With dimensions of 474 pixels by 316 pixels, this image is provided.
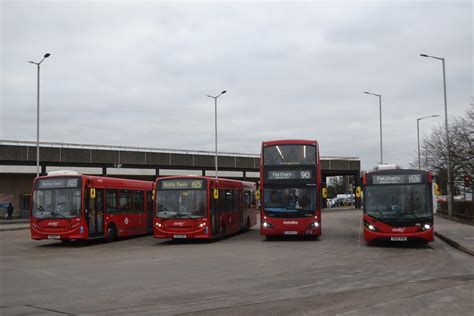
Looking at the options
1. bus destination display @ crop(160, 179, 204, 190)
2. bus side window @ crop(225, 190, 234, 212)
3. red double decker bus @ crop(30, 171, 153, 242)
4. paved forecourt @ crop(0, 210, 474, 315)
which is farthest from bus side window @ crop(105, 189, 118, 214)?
bus side window @ crop(225, 190, 234, 212)

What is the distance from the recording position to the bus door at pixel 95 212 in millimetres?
21406

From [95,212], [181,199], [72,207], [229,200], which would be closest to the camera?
[72,207]

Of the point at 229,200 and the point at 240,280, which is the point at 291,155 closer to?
the point at 229,200

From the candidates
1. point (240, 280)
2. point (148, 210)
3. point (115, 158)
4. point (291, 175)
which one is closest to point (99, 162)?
point (115, 158)

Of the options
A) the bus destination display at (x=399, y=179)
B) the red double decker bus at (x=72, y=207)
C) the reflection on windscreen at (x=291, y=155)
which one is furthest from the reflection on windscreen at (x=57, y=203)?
the bus destination display at (x=399, y=179)

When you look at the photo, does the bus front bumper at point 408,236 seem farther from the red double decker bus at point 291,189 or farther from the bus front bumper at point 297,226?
the red double decker bus at point 291,189

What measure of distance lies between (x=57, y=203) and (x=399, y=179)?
511 inches

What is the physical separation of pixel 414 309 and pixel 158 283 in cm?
548

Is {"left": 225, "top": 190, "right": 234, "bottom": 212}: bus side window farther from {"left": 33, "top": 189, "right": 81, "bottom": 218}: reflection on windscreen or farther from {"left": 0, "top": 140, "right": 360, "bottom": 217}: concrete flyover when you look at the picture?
{"left": 0, "top": 140, "right": 360, "bottom": 217}: concrete flyover

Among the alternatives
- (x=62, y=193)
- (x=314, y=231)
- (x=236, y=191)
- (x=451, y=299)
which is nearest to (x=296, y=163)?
(x=314, y=231)

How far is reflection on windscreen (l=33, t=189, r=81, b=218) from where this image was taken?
21047 millimetres

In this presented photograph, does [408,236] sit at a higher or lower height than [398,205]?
lower

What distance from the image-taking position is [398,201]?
64.4 ft

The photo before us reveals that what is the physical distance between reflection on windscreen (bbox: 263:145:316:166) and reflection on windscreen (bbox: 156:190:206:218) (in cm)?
311
